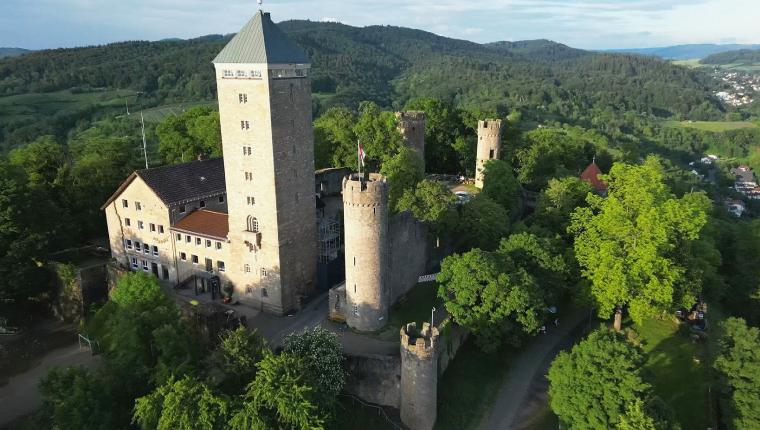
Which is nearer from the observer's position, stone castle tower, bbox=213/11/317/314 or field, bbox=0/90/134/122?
stone castle tower, bbox=213/11/317/314

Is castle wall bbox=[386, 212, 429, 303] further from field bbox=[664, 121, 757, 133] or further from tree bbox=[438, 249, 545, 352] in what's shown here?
field bbox=[664, 121, 757, 133]

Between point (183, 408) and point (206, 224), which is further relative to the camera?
point (206, 224)

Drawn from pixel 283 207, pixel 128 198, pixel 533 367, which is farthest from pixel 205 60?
pixel 533 367

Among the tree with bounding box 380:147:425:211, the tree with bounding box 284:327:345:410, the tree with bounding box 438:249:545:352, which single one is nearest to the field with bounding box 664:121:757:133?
the tree with bounding box 380:147:425:211

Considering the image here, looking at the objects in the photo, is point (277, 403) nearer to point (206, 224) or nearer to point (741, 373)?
point (206, 224)

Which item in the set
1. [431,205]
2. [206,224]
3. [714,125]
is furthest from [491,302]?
[714,125]

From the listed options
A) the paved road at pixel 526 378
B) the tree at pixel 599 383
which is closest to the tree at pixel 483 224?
the paved road at pixel 526 378

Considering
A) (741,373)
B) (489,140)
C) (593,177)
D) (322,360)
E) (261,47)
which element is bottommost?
(741,373)
